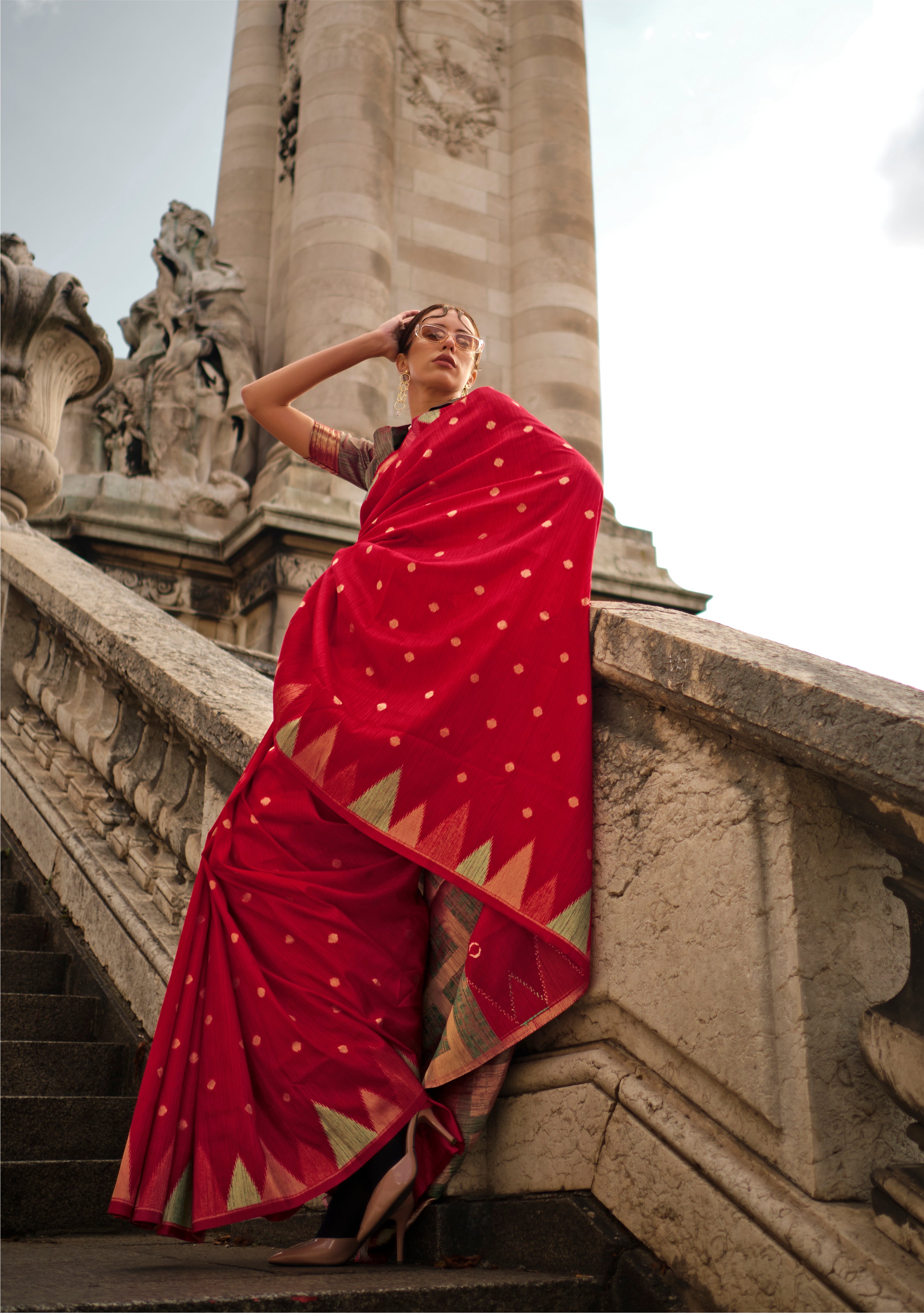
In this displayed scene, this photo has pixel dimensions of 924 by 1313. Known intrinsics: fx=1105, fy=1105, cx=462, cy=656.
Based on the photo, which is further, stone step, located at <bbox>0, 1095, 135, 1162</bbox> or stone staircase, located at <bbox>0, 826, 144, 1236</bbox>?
stone step, located at <bbox>0, 1095, 135, 1162</bbox>

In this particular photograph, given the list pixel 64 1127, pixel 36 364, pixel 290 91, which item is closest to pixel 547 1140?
pixel 64 1127

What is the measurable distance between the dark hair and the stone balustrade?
109cm

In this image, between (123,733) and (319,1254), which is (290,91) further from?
(319,1254)

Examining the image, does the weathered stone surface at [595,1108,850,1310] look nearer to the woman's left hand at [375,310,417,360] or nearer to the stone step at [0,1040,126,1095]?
the stone step at [0,1040,126,1095]

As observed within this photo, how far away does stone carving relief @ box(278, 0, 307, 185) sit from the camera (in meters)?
9.61

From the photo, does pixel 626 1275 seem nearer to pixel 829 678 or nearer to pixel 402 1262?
pixel 402 1262

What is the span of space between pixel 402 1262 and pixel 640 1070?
1.84ft

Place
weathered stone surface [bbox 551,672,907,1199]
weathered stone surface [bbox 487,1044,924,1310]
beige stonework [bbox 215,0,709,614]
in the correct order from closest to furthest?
weathered stone surface [bbox 487,1044,924,1310], weathered stone surface [bbox 551,672,907,1199], beige stonework [bbox 215,0,709,614]

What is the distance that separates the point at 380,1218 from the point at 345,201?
8.15m

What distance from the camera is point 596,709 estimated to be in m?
2.08

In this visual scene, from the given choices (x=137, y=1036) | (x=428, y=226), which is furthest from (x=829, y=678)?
(x=428, y=226)

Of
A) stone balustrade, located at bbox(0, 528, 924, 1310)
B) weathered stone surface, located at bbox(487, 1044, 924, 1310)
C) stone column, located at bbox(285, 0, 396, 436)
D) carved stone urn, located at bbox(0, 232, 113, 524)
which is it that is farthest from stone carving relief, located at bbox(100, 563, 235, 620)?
weathered stone surface, located at bbox(487, 1044, 924, 1310)

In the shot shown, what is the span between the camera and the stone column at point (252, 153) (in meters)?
9.72

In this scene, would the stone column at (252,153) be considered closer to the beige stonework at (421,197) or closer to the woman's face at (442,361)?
the beige stonework at (421,197)
